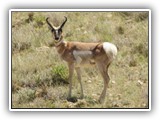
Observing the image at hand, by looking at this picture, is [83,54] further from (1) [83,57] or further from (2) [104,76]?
(2) [104,76]

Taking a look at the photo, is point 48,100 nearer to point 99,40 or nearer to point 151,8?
point 99,40

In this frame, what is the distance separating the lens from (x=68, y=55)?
8.82 meters

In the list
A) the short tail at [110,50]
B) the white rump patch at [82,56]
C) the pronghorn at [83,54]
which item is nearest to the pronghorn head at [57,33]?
the pronghorn at [83,54]

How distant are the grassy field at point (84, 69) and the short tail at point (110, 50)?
0.44 feet

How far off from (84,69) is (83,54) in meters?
0.18

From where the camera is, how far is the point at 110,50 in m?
8.73

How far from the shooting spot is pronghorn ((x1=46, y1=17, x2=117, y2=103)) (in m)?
8.73

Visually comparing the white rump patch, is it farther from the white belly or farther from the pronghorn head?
the pronghorn head

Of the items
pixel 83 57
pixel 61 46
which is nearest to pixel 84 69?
pixel 83 57

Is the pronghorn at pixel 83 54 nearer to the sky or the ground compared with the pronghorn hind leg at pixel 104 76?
nearer to the sky

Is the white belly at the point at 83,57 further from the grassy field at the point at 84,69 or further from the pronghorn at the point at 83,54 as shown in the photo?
the grassy field at the point at 84,69

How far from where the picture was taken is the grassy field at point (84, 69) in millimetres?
8773

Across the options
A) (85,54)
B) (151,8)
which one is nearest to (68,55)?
(85,54)
